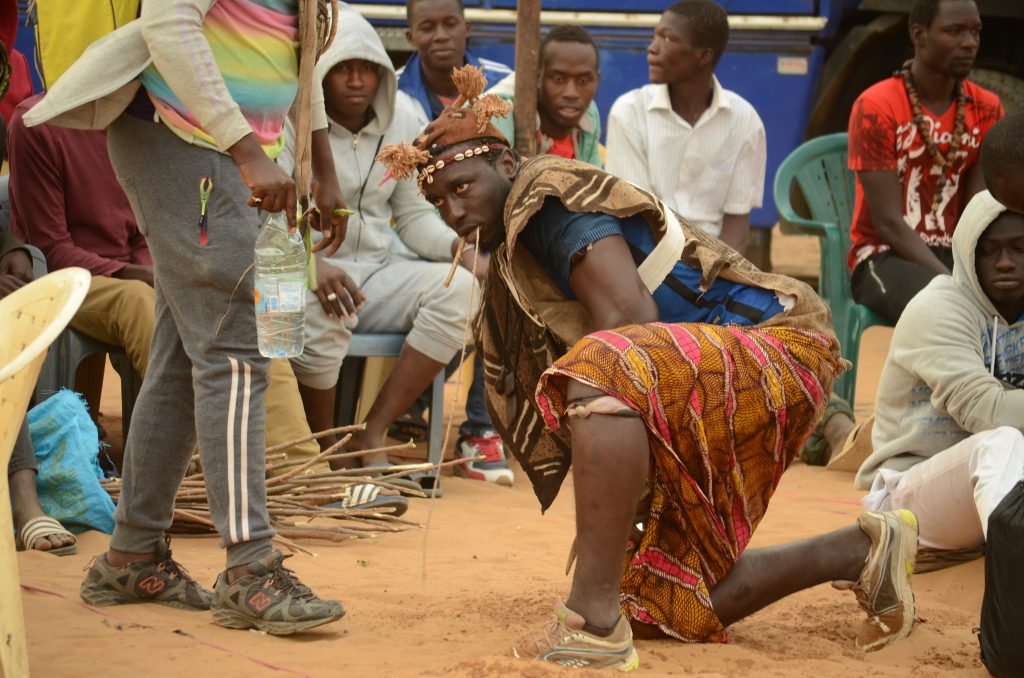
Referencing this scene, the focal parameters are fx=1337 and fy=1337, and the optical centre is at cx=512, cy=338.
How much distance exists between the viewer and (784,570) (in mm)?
3455

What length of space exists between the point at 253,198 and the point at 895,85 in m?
4.21

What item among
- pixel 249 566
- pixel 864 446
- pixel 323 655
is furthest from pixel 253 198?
pixel 864 446

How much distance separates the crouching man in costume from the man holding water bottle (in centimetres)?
42

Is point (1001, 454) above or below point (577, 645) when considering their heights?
above

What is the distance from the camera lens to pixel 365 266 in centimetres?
593

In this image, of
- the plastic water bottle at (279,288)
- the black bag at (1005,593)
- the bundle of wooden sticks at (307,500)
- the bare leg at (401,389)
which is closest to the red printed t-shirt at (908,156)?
the bare leg at (401,389)

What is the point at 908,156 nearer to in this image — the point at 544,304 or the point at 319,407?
the point at 319,407

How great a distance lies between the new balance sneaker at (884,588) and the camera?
11.3 ft

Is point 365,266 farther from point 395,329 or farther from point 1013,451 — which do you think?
point 1013,451

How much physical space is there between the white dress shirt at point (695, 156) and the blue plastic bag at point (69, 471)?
3195 mm

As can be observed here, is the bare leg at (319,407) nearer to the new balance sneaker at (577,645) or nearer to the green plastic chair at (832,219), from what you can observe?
the green plastic chair at (832,219)

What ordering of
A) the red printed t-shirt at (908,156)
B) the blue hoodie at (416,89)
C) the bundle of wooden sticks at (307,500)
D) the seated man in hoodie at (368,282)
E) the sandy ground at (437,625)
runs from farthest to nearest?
the blue hoodie at (416,89), the red printed t-shirt at (908,156), the seated man in hoodie at (368,282), the bundle of wooden sticks at (307,500), the sandy ground at (437,625)

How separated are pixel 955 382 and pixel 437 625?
183cm

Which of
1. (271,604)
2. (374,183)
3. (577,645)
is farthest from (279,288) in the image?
(374,183)
